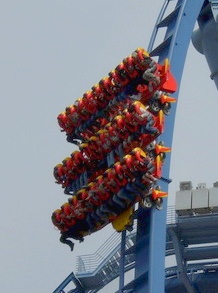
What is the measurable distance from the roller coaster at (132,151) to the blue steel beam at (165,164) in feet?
0.06

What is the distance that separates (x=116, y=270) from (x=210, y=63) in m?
6.10

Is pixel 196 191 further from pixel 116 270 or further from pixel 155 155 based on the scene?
pixel 155 155

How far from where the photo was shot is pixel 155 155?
2255 centimetres

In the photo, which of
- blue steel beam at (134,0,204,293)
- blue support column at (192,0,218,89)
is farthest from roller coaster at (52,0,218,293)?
blue support column at (192,0,218,89)

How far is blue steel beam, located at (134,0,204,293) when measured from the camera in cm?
2212

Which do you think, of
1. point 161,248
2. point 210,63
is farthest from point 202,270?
point 161,248

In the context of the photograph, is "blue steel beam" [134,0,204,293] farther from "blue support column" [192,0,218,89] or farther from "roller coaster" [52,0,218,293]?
"blue support column" [192,0,218,89]

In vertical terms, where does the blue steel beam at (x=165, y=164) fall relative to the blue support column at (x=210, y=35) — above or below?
below

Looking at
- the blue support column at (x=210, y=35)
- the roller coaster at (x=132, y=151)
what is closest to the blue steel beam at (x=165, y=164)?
the roller coaster at (x=132, y=151)

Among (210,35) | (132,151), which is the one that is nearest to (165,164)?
(132,151)

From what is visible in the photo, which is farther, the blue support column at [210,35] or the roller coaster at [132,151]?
the blue support column at [210,35]

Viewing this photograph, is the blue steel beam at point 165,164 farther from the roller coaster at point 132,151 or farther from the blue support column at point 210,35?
the blue support column at point 210,35

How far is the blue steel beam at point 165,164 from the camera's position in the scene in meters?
22.1

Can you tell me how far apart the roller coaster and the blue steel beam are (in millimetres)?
19
